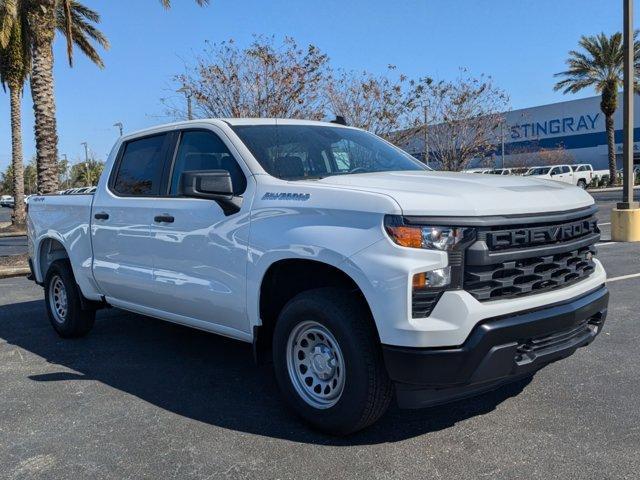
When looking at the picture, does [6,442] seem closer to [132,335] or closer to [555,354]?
[132,335]

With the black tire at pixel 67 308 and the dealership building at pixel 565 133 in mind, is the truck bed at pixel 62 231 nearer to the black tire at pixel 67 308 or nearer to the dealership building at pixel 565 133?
the black tire at pixel 67 308

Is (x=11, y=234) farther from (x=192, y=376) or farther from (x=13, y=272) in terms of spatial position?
(x=192, y=376)

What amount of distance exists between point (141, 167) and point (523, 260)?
11.1ft

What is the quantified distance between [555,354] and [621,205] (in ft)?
32.0

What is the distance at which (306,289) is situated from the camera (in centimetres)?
414

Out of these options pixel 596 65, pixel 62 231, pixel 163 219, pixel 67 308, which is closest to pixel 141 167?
pixel 163 219

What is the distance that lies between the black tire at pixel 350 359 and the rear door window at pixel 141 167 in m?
2.02

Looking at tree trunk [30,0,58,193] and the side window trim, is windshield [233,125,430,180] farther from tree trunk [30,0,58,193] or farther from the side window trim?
tree trunk [30,0,58,193]

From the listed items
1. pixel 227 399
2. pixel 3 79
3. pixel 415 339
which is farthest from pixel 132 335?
pixel 3 79

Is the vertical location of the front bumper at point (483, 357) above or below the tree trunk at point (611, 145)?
below

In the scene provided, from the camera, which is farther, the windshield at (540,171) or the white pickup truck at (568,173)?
the white pickup truck at (568,173)

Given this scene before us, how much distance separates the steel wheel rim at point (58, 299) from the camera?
6.43 m

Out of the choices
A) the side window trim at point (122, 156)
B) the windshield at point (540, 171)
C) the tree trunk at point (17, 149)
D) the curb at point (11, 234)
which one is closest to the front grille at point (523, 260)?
the side window trim at point (122, 156)

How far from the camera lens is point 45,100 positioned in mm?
14961
